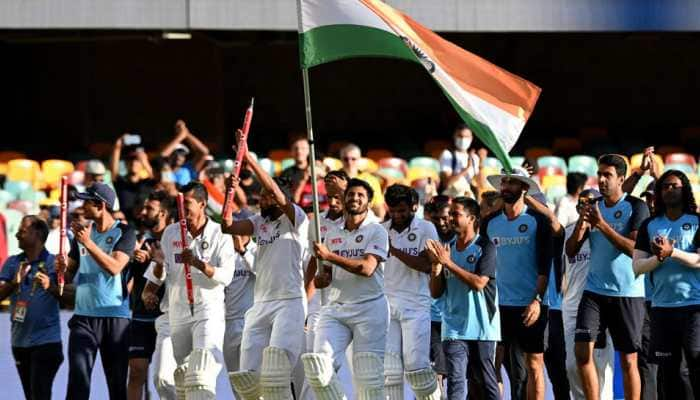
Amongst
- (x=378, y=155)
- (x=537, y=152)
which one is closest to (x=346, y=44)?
(x=378, y=155)

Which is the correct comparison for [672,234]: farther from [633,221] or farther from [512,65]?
[512,65]

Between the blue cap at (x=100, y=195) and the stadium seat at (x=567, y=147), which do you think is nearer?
the blue cap at (x=100, y=195)

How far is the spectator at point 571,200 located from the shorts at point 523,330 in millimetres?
3008

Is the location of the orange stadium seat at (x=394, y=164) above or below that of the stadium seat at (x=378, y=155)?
below

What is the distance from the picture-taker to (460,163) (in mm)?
18094

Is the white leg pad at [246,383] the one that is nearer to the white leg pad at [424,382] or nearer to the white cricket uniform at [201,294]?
the white cricket uniform at [201,294]

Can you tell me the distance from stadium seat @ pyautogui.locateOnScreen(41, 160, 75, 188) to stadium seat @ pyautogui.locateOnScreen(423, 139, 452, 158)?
5283 millimetres

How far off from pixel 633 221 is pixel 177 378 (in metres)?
3.76

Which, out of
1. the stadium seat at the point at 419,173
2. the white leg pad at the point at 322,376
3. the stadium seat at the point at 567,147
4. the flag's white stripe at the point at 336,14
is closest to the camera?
the white leg pad at the point at 322,376

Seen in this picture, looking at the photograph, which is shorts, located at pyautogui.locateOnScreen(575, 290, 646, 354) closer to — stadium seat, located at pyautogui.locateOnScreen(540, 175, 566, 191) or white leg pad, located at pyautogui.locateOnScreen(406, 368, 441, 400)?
white leg pad, located at pyautogui.locateOnScreen(406, 368, 441, 400)

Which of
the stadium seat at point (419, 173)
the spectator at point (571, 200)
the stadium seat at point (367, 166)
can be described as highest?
the stadium seat at point (367, 166)

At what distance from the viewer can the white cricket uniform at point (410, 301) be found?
12117mm

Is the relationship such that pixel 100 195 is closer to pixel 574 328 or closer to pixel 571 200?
pixel 574 328

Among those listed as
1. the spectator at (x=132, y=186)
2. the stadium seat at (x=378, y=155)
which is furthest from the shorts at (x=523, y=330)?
the stadium seat at (x=378, y=155)
